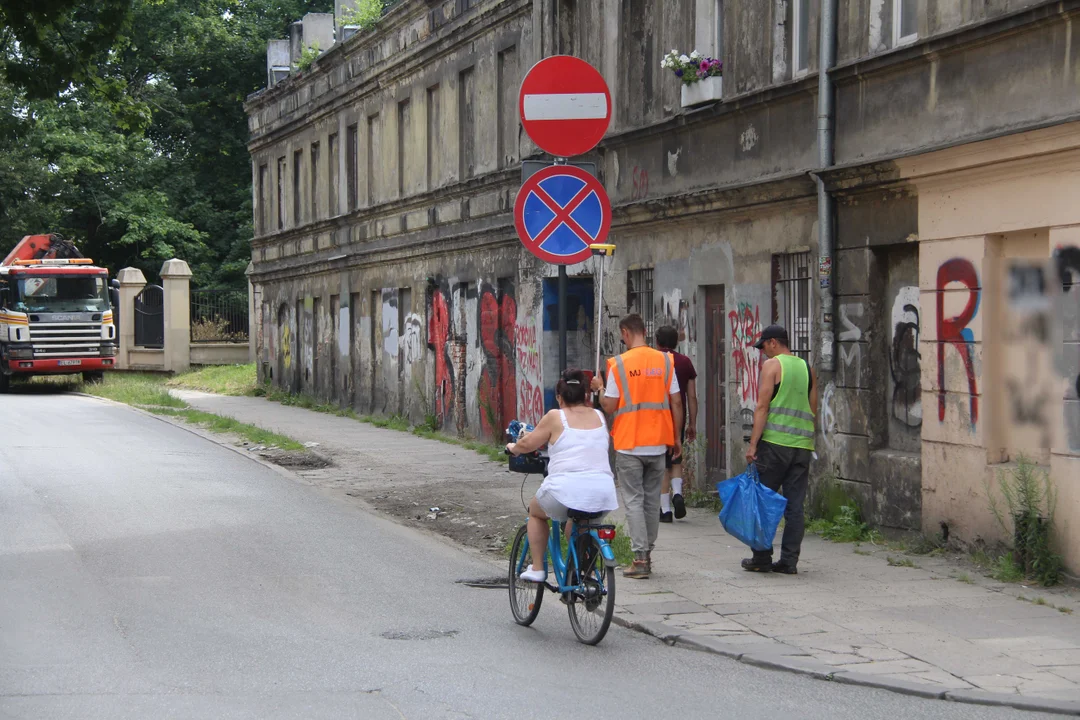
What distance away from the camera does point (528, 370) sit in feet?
67.2

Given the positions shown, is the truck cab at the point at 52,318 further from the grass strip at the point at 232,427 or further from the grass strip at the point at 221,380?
the grass strip at the point at 232,427

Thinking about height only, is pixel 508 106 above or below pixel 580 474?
above

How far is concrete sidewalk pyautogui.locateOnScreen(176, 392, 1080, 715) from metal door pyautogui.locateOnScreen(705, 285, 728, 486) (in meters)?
2.06

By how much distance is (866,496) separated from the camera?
12.2 m

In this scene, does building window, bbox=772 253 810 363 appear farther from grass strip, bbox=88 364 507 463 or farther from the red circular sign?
grass strip, bbox=88 364 507 463

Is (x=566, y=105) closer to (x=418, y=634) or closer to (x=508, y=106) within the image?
(x=418, y=634)

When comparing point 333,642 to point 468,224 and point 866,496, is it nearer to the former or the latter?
point 866,496

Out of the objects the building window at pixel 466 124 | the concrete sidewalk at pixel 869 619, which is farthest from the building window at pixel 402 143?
the concrete sidewalk at pixel 869 619

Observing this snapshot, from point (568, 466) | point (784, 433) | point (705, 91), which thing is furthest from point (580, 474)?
point (705, 91)

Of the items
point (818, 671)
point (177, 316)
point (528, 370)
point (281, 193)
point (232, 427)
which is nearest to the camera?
point (818, 671)

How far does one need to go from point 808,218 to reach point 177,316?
33951mm

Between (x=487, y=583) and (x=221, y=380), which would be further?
(x=221, y=380)

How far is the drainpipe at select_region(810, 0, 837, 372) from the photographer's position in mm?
12477

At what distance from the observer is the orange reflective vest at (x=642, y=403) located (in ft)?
33.5
